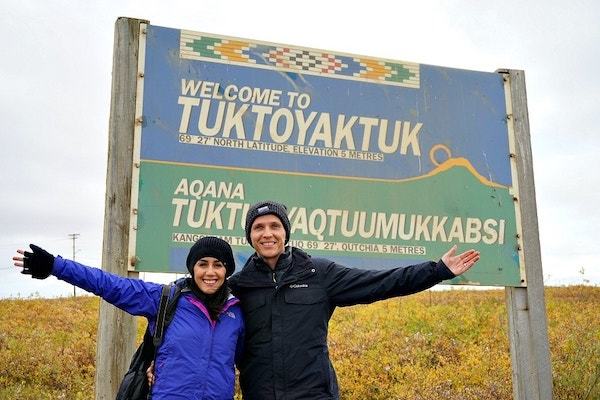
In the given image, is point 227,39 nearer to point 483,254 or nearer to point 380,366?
point 483,254

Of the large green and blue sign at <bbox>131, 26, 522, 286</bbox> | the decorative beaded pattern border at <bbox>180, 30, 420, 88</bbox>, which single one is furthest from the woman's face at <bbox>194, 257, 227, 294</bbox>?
the decorative beaded pattern border at <bbox>180, 30, 420, 88</bbox>

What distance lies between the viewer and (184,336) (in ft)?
11.2

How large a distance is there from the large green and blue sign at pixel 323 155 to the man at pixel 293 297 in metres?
1.32

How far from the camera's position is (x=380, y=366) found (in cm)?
869

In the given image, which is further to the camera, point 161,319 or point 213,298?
point 213,298

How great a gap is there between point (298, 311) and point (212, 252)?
0.65 meters

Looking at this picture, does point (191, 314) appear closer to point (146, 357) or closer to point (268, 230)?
point (146, 357)

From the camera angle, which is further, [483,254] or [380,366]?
[380,366]

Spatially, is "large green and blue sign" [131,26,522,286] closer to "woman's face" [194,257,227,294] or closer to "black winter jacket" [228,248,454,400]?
"woman's face" [194,257,227,294]

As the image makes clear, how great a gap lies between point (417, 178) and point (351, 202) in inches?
29.1

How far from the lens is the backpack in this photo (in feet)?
11.2

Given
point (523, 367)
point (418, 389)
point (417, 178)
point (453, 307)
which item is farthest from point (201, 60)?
point (453, 307)

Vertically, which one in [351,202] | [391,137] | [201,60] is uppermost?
[201,60]

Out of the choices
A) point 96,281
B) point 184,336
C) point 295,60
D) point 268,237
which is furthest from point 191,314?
point 295,60
